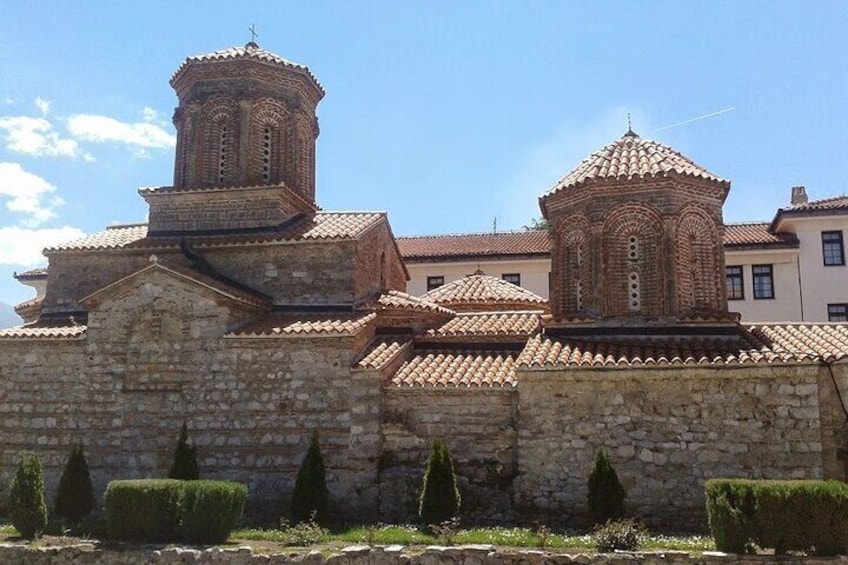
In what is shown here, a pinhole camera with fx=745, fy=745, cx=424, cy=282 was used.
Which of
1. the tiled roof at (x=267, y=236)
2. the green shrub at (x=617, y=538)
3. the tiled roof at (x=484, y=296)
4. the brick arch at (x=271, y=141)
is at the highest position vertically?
the brick arch at (x=271, y=141)

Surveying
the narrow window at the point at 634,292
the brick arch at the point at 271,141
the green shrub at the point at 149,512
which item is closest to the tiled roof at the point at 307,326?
the green shrub at the point at 149,512

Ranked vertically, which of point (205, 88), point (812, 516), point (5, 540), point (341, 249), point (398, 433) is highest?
point (205, 88)

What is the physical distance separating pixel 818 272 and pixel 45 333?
22.6 metres

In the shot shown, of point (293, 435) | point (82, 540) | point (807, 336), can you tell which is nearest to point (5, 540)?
point (82, 540)

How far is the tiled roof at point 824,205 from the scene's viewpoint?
24.3 meters

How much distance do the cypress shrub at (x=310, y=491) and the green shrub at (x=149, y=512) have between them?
1.84 m

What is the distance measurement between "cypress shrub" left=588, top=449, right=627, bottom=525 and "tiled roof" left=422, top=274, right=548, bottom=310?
7379 millimetres

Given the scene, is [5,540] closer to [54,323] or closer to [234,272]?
[54,323]

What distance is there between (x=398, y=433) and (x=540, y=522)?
2701 millimetres

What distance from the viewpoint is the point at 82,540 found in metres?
11.1

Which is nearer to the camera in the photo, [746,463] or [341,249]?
[746,463]

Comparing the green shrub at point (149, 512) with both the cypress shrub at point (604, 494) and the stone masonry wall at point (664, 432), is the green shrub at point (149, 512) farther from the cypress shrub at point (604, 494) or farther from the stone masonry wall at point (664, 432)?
the cypress shrub at point (604, 494)

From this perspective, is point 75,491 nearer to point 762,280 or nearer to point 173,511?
point 173,511

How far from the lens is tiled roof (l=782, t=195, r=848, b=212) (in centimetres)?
2434
